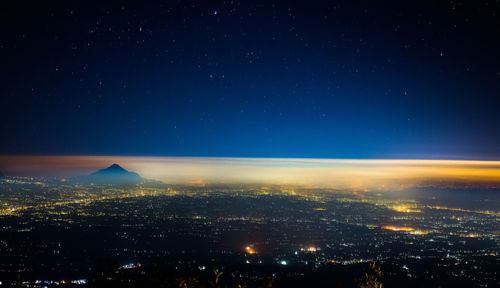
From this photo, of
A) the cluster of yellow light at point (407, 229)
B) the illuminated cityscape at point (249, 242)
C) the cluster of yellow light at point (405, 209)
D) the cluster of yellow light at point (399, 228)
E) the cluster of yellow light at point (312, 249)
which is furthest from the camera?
the cluster of yellow light at point (405, 209)

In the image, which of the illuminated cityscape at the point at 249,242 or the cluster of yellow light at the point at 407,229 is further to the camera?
the cluster of yellow light at the point at 407,229

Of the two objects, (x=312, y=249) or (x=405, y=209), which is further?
(x=405, y=209)

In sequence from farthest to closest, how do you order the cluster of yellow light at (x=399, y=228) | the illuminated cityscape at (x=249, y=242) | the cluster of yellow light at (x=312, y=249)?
the cluster of yellow light at (x=399, y=228) < the cluster of yellow light at (x=312, y=249) < the illuminated cityscape at (x=249, y=242)

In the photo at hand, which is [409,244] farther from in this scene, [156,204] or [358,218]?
[156,204]

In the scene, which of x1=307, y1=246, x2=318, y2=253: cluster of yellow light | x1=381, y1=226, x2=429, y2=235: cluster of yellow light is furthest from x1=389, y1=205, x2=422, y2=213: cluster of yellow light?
x1=307, y1=246, x2=318, y2=253: cluster of yellow light

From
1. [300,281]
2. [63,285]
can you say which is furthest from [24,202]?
[300,281]

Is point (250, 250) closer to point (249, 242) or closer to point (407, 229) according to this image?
point (249, 242)

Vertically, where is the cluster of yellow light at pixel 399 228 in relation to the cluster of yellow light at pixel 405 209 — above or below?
above

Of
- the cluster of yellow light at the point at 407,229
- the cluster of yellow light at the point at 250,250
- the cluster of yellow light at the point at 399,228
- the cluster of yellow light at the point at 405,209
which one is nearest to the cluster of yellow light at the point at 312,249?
the cluster of yellow light at the point at 250,250

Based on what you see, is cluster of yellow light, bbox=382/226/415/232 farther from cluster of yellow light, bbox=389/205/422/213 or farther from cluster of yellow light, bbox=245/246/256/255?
cluster of yellow light, bbox=245/246/256/255

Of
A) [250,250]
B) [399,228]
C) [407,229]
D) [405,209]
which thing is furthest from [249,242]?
[405,209]

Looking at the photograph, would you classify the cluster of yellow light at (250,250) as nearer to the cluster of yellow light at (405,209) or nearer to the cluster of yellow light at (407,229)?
the cluster of yellow light at (407,229)
